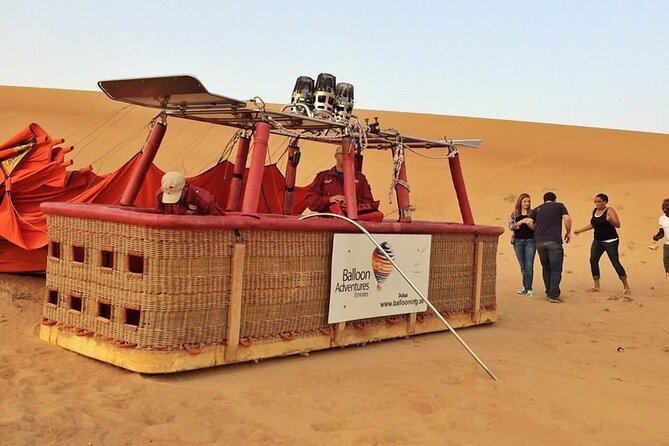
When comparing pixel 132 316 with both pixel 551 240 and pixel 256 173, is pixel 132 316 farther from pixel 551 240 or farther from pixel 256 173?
pixel 551 240

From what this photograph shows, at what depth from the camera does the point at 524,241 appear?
37.0 ft

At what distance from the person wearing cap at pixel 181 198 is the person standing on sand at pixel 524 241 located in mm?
6842

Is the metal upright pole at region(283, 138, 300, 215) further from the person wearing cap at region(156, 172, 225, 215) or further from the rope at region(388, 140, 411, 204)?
the person wearing cap at region(156, 172, 225, 215)

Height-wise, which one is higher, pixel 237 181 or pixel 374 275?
pixel 237 181

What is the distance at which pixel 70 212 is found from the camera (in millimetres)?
5543

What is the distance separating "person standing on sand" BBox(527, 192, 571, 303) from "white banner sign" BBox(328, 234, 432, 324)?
4.33 metres

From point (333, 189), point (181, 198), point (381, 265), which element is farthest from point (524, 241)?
point (181, 198)

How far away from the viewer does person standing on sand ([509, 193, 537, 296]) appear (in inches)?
442

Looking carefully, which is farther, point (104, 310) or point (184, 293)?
point (104, 310)

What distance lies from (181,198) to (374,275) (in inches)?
77.1

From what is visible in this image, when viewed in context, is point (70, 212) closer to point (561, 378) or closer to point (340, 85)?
point (340, 85)

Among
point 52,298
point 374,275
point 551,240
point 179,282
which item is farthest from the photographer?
point 551,240

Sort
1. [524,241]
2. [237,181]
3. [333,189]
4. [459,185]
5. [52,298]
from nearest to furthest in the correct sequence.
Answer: [52,298] < [333,189] < [237,181] < [459,185] < [524,241]

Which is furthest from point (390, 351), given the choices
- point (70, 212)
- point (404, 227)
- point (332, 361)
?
point (70, 212)
